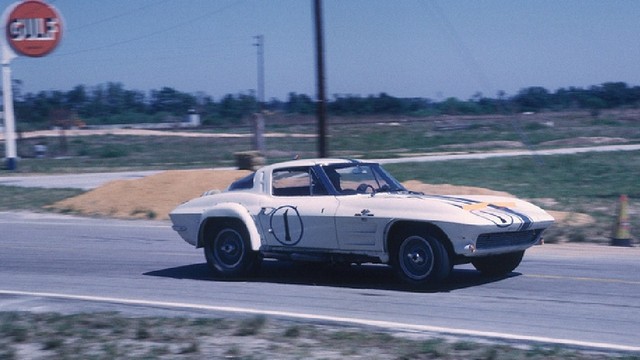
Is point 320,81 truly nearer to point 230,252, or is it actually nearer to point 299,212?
point 230,252

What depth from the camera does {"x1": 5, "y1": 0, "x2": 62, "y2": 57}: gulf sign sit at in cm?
4734

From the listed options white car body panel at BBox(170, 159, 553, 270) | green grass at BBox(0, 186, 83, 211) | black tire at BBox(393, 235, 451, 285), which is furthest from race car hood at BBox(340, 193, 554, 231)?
green grass at BBox(0, 186, 83, 211)

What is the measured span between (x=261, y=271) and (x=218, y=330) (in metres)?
4.57

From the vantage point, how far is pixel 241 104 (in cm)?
11512

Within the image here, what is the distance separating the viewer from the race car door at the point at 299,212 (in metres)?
11.6

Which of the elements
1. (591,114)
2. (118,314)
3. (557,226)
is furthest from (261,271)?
(591,114)

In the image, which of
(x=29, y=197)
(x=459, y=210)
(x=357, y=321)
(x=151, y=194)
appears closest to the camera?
(x=357, y=321)

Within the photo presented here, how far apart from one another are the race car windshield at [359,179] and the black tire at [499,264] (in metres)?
1.41

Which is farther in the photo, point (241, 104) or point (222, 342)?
point (241, 104)

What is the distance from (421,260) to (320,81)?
479 inches

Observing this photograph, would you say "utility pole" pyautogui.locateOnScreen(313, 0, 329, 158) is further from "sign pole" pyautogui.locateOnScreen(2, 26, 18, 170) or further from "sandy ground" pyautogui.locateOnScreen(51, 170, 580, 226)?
"sign pole" pyautogui.locateOnScreen(2, 26, 18, 170)

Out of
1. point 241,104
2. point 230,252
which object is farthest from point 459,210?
point 241,104

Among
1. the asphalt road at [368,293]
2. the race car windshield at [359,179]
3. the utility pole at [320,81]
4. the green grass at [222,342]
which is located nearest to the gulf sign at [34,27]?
the utility pole at [320,81]

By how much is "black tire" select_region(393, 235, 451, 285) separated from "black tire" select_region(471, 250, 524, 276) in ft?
4.08
